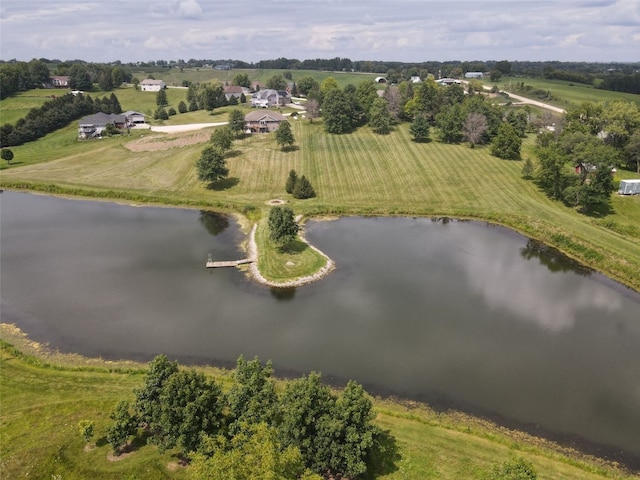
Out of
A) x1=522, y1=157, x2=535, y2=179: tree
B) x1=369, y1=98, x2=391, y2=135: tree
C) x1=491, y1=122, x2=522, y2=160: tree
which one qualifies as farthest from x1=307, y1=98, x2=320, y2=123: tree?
x1=522, y1=157, x2=535, y2=179: tree

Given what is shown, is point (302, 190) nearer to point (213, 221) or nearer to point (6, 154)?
point (213, 221)

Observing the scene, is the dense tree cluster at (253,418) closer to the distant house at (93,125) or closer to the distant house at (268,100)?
the distant house at (93,125)

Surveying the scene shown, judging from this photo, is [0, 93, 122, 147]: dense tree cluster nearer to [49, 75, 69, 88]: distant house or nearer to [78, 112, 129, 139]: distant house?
[78, 112, 129, 139]: distant house

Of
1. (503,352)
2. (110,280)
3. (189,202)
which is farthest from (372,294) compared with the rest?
(189,202)

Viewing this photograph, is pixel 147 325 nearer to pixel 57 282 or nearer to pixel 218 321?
pixel 218 321

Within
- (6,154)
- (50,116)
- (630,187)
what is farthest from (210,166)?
(50,116)

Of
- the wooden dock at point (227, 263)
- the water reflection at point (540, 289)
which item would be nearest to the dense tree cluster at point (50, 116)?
the wooden dock at point (227, 263)
